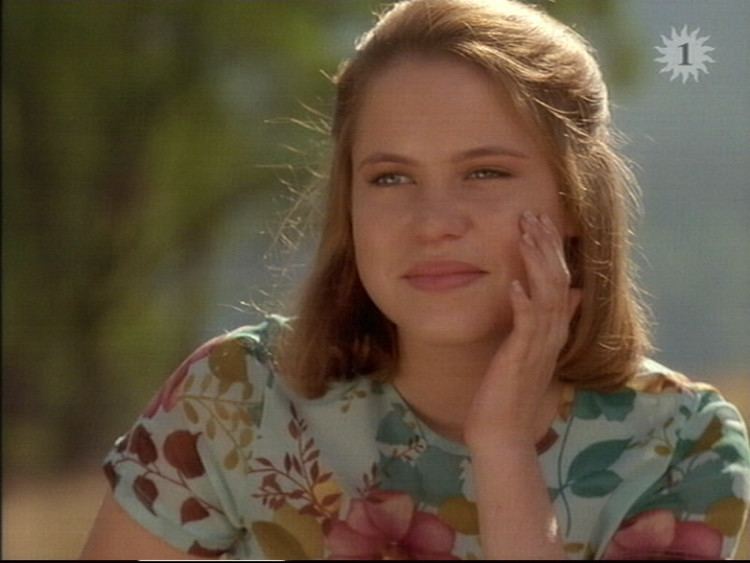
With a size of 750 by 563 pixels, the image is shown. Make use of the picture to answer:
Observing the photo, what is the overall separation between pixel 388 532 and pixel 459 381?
0.14 meters

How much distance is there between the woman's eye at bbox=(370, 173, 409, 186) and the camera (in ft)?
3.28

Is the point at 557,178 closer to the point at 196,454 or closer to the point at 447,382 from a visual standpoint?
the point at 447,382

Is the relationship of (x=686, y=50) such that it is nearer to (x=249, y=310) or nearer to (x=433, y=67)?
(x=433, y=67)

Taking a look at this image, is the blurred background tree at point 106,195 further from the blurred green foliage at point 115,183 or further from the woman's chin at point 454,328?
the woman's chin at point 454,328

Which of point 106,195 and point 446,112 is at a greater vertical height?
point 446,112

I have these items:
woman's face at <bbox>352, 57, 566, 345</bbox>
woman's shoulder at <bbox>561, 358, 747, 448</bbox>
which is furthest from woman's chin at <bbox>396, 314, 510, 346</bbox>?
woman's shoulder at <bbox>561, 358, 747, 448</bbox>

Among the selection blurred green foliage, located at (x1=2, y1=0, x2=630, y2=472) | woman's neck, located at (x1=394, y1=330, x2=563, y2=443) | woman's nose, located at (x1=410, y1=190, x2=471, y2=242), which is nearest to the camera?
woman's nose, located at (x1=410, y1=190, x2=471, y2=242)

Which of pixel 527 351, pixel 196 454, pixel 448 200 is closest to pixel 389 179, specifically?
pixel 448 200

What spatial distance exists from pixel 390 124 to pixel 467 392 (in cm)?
24

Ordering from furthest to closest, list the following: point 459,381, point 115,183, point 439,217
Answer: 1. point 115,183
2. point 459,381
3. point 439,217

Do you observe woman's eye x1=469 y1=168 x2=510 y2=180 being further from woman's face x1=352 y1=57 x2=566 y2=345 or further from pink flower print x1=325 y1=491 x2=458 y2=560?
pink flower print x1=325 y1=491 x2=458 y2=560

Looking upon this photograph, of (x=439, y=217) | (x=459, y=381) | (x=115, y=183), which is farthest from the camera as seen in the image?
(x=115, y=183)

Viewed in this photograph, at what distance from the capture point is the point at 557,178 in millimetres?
1023

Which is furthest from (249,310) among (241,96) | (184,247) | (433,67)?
(433,67)
